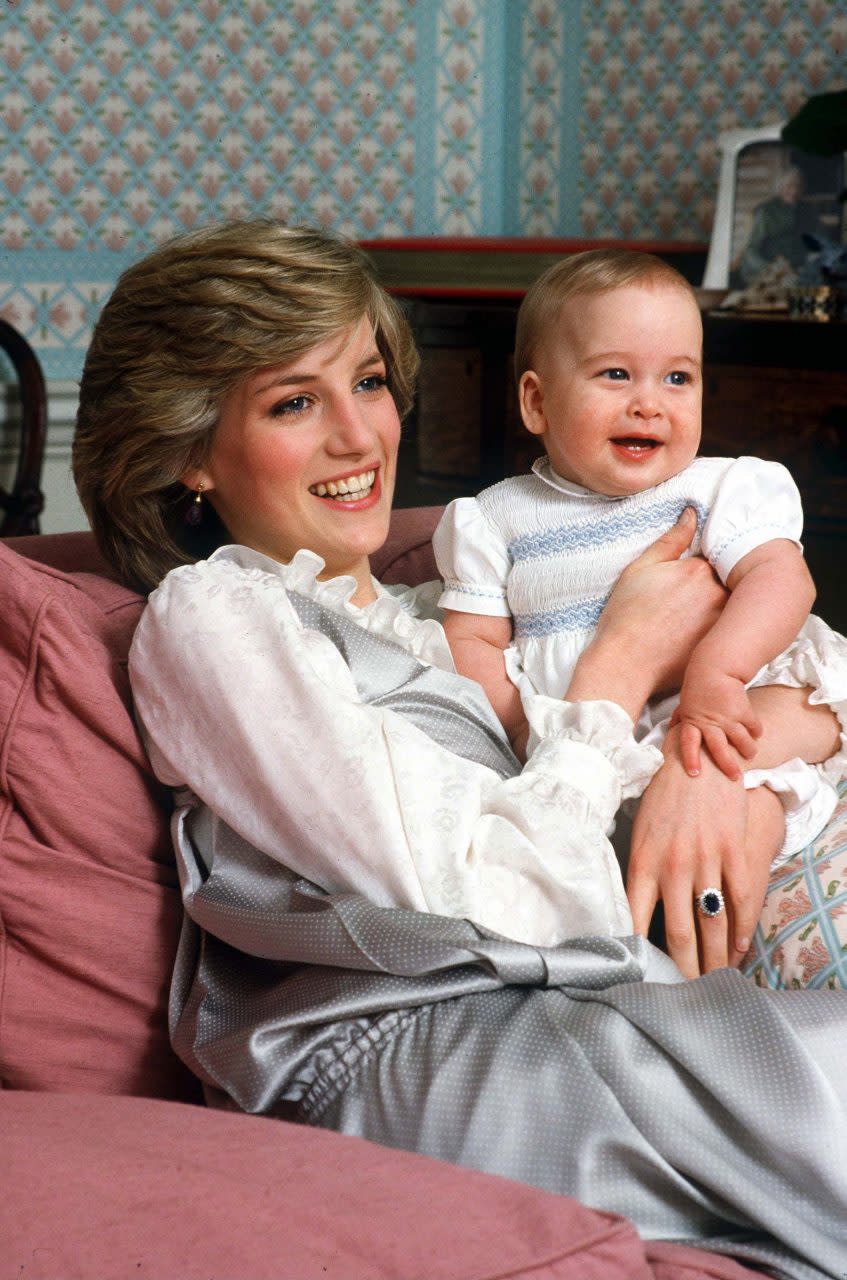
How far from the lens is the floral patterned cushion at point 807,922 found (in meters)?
1.38

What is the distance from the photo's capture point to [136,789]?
134 centimetres

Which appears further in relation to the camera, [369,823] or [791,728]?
[791,728]

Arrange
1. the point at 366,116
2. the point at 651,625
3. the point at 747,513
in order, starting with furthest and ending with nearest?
1. the point at 366,116
2. the point at 747,513
3. the point at 651,625

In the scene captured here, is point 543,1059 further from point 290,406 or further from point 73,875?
point 290,406

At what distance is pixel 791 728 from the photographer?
5.06ft

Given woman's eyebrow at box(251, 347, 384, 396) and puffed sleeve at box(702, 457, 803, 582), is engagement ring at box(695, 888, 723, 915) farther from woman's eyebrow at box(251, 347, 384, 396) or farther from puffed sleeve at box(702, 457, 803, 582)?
woman's eyebrow at box(251, 347, 384, 396)

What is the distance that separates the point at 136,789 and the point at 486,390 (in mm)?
2195

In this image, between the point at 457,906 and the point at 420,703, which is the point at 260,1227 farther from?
the point at 420,703

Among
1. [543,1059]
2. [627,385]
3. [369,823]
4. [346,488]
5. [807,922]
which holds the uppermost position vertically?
[627,385]

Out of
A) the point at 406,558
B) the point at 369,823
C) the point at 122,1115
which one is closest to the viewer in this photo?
the point at 122,1115

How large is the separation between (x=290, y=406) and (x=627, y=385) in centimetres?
37

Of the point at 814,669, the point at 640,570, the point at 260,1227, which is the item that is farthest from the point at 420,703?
the point at 260,1227

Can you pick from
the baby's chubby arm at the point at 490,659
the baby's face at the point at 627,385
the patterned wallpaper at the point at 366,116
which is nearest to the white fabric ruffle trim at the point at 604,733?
the baby's chubby arm at the point at 490,659

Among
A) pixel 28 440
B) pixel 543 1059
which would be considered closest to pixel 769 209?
pixel 28 440
